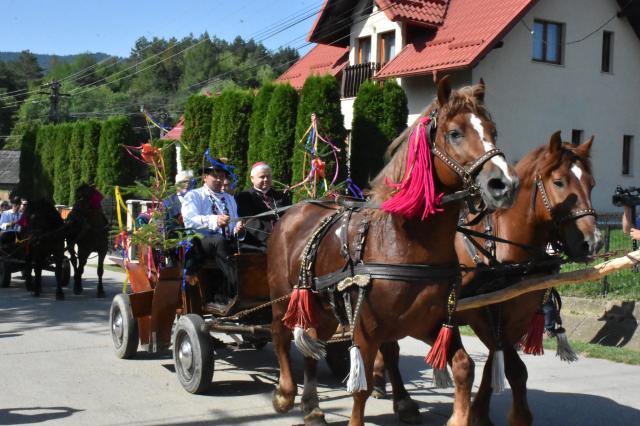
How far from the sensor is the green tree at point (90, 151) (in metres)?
28.7

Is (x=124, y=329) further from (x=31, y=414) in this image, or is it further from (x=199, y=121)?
(x=199, y=121)

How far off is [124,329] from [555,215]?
503 cm

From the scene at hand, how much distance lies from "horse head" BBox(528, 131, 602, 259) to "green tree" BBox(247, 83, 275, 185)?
13.4 metres

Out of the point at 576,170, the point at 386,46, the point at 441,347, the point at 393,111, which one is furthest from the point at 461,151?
the point at 386,46

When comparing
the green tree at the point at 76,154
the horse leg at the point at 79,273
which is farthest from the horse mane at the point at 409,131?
the green tree at the point at 76,154

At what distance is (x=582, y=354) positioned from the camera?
29.1 ft

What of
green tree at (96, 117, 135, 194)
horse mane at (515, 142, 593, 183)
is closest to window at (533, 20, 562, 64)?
green tree at (96, 117, 135, 194)

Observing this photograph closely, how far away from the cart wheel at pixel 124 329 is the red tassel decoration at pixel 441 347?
443cm

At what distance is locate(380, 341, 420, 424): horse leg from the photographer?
6.09 m

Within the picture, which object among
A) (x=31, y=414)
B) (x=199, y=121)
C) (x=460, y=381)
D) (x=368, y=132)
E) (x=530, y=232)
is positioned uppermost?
(x=199, y=121)

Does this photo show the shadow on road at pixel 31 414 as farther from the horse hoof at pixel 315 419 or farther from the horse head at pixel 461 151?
the horse head at pixel 461 151

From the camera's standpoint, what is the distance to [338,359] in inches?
299

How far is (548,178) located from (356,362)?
204cm

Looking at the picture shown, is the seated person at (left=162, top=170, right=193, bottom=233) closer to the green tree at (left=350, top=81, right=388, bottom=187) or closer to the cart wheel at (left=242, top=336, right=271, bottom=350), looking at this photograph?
the cart wheel at (left=242, top=336, right=271, bottom=350)
